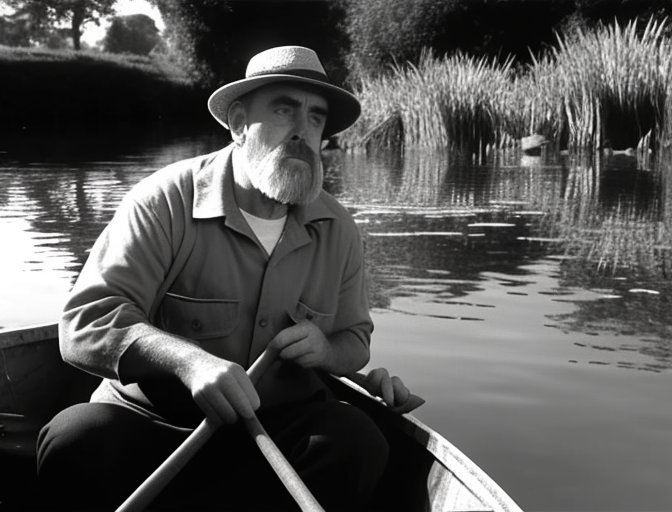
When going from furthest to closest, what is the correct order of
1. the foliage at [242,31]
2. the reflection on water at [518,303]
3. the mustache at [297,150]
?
1. the foliage at [242,31]
2. the reflection on water at [518,303]
3. the mustache at [297,150]

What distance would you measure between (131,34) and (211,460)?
238 ft

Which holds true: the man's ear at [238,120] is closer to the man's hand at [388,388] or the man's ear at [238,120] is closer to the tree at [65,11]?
the man's hand at [388,388]

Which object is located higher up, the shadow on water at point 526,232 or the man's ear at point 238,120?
the man's ear at point 238,120

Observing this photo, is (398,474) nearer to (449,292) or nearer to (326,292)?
(326,292)

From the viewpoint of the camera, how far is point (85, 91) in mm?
42969

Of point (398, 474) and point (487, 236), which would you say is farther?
point (487, 236)

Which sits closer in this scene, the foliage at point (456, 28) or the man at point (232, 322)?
the man at point (232, 322)

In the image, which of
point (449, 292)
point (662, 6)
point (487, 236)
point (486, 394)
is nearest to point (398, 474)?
point (486, 394)

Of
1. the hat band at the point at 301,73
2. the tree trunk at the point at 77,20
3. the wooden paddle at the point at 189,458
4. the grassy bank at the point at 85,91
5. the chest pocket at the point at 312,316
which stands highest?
the tree trunk at the point at 77,20

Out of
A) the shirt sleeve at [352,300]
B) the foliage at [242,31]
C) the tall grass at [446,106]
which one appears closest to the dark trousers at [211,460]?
the shirt sleeve at [352,300]

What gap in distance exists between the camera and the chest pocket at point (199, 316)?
330 centimetres

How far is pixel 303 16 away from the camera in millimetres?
46031

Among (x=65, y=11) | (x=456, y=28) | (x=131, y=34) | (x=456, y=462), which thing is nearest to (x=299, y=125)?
(x=456, y=462)

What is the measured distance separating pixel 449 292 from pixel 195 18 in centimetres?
4125
